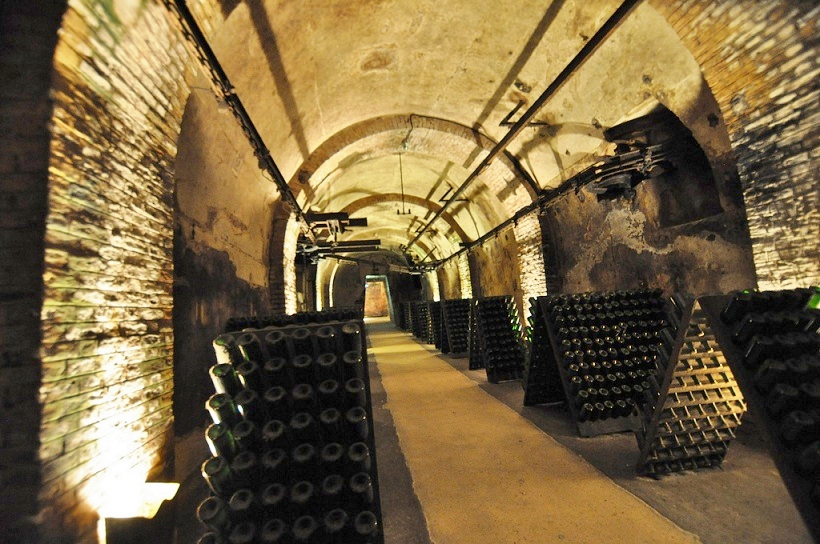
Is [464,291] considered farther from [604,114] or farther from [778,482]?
[778,482]

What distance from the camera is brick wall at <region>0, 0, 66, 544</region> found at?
1.61m

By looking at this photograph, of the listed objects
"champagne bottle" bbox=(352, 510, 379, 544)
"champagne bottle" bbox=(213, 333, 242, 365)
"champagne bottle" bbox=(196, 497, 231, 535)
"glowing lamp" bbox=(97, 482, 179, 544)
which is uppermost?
"champagne bottle" bbox=(213, 333, 242, 365)

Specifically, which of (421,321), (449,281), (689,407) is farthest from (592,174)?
(449,281)

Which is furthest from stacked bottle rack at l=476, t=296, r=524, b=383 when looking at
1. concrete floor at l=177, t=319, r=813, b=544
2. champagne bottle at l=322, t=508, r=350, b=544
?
champagne bottle at l=322, t=508, r=350, b=544

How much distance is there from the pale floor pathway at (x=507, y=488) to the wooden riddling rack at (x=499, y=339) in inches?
46.3

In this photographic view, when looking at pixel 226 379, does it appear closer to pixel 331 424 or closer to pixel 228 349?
pixel 228 349

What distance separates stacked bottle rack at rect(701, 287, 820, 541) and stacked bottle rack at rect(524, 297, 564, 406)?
1948mm

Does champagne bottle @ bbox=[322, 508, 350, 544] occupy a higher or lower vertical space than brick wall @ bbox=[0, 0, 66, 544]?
lower

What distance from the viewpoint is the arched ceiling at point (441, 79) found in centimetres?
411

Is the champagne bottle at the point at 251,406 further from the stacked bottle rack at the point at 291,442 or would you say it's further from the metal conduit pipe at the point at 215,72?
the metal conduit pipe at the point at 215,72

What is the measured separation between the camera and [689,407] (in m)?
2.56

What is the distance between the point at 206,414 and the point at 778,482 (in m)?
4.85

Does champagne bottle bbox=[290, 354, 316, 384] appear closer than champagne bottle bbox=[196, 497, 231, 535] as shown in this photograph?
No

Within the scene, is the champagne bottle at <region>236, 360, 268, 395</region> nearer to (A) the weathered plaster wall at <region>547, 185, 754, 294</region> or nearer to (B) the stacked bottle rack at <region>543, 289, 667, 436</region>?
(B) the stacked bottle rack at <region>543, 289, 667, 436</region>
